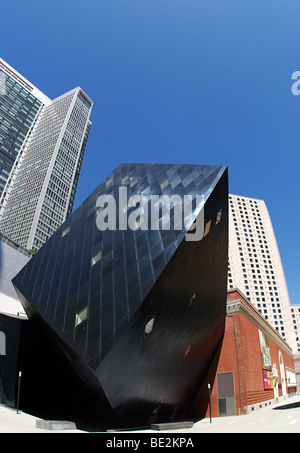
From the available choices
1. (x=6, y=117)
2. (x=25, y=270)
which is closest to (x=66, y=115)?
(x=6, y=117)

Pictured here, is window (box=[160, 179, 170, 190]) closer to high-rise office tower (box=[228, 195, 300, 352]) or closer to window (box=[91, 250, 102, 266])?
window (box=[91, 250, 102, 266])

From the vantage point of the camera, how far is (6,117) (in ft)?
465

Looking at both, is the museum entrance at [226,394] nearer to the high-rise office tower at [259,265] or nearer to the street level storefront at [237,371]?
the street level storefront at [237,371]

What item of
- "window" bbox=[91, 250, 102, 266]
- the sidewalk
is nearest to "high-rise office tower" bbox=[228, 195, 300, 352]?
the sidewalk

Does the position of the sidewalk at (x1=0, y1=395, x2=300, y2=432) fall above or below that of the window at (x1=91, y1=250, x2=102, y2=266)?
below

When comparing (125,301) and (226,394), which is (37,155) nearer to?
(226,394)

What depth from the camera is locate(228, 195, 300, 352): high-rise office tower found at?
118125mm

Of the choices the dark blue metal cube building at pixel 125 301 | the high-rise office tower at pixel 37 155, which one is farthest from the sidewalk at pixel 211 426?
the high-rise office tower at pixel 37 155

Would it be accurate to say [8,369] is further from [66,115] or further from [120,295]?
[66,115]

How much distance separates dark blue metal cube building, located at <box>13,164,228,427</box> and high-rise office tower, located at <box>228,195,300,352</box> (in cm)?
11071

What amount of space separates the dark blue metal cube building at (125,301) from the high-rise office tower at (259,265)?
110715 millimetres

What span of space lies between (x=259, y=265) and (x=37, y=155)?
12350 cm

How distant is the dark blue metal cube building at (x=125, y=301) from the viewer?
12.4 m
